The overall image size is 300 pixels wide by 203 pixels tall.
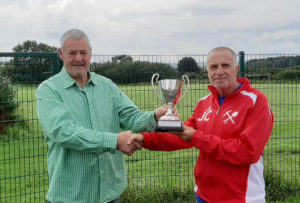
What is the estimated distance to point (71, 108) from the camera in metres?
3.27

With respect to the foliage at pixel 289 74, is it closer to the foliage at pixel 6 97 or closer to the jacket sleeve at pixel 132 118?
the jacket sleeve at pixel 132 118

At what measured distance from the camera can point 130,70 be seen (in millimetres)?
5883

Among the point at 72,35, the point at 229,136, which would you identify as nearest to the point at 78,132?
the point at 72,35

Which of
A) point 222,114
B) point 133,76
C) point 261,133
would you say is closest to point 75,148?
point 222,114

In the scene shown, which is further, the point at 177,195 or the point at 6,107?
the point at 177,195

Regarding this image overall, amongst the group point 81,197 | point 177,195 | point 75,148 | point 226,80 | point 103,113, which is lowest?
point 177,195

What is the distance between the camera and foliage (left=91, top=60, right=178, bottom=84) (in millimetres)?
5797

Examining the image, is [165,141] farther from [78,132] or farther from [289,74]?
[289,74]

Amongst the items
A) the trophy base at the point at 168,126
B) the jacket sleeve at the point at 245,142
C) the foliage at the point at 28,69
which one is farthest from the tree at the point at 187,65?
the jacket sleeve at the point at 245,142

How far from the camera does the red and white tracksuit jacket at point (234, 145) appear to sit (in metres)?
3.02

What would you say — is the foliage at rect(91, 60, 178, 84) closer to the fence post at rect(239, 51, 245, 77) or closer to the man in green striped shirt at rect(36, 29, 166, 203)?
the fence post at rect(239, 51, 245, 77)

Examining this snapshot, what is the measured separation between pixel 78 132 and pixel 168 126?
789 mm

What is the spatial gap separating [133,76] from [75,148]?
2.91 m

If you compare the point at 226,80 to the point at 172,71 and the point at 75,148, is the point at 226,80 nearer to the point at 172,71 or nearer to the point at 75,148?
the point at 75,148
